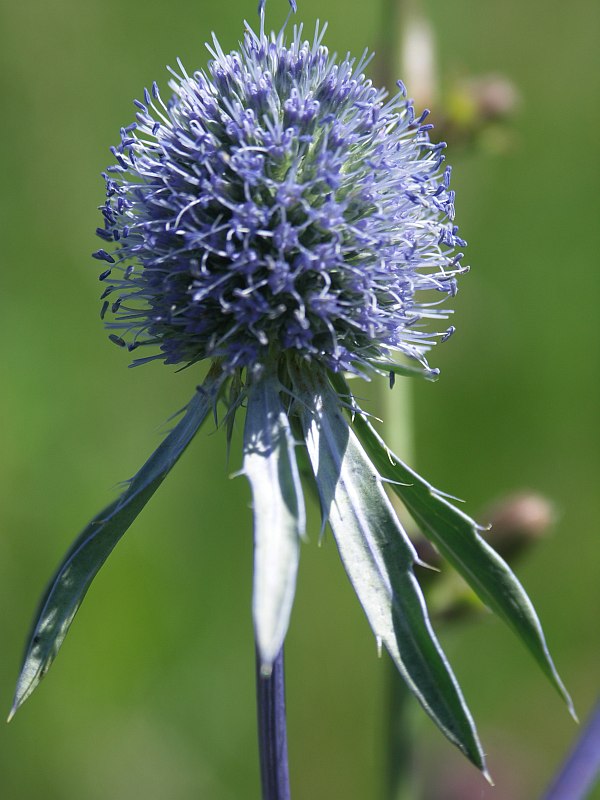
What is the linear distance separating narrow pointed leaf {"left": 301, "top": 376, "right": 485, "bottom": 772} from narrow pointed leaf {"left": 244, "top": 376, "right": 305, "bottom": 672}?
7 centimetres

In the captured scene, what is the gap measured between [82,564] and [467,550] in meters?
0.72

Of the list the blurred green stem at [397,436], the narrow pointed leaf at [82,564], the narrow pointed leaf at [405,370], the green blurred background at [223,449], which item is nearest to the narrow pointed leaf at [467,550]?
the narrow pointed leaf at [405,370]

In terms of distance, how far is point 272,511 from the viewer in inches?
61.8

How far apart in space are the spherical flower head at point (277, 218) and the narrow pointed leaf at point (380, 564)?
165 millimetres

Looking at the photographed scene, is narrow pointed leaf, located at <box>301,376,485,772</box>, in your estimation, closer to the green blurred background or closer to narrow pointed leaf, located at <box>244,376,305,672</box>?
narrow pointed leaf, located at <box>244,376,305,672</box>

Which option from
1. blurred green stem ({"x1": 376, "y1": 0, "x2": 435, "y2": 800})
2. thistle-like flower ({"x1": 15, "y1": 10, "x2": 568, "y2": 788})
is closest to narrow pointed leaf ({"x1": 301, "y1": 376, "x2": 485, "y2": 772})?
thistle-like flower ({"x1": 15, "y1": 10, "x2": 568, "y2": 788})

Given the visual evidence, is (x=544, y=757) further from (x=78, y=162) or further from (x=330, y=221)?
(x=78, y=162)

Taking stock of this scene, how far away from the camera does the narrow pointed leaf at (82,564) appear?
1.64 meters

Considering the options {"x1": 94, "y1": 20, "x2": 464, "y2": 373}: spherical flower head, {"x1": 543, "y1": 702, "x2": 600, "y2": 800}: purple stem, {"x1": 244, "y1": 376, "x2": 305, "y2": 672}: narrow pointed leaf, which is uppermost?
{"x1": 94, "y1": 20, "x2": 464, "y2": 373}: spherical flower head

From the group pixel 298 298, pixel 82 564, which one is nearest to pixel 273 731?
pixel 82 564

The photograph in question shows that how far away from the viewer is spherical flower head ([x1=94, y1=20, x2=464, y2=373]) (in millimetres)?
1783

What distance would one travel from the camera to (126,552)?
3662 mm

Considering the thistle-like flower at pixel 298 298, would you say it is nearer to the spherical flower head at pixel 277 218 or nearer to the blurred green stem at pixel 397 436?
the spherical flower head at pixel 277 218

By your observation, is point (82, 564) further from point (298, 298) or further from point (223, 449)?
point (223, 449)
